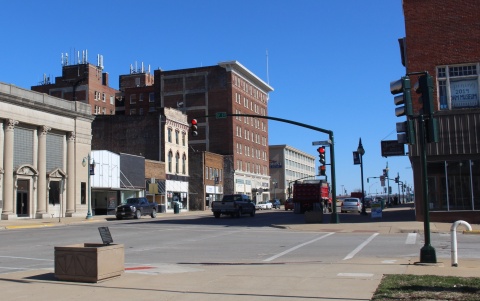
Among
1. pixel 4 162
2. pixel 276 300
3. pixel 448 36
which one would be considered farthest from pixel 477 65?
pixel 4 162

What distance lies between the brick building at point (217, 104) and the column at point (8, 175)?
147ft

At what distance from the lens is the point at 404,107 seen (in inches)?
504

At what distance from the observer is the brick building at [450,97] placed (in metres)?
28.8

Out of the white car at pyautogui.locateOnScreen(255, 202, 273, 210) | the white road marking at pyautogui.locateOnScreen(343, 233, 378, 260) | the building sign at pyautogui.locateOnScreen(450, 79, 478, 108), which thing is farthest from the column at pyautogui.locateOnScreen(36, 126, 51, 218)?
the white car at pyautogui.locateOnScreen(255, 202, 273, 210)

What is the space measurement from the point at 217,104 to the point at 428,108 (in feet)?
256

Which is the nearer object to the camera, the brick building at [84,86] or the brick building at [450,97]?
the brick building at [450,97]

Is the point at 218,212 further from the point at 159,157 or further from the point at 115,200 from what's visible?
the point at 159,157

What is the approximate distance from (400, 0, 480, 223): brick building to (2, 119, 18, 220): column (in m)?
29.8

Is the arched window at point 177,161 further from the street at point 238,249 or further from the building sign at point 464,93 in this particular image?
the street at point 238,249

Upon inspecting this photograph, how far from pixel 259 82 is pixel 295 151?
48.8 m

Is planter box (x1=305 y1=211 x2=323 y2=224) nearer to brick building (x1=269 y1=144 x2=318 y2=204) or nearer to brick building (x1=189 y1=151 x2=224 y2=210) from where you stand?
brick building (x1=189 y1=151 x2=224 y2=210)

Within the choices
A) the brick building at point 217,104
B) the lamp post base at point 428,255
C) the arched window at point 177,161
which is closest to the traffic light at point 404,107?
the lamp post base at point 428,255

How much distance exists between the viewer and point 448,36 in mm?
29672

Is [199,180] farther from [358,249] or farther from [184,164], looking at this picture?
[358,249]
